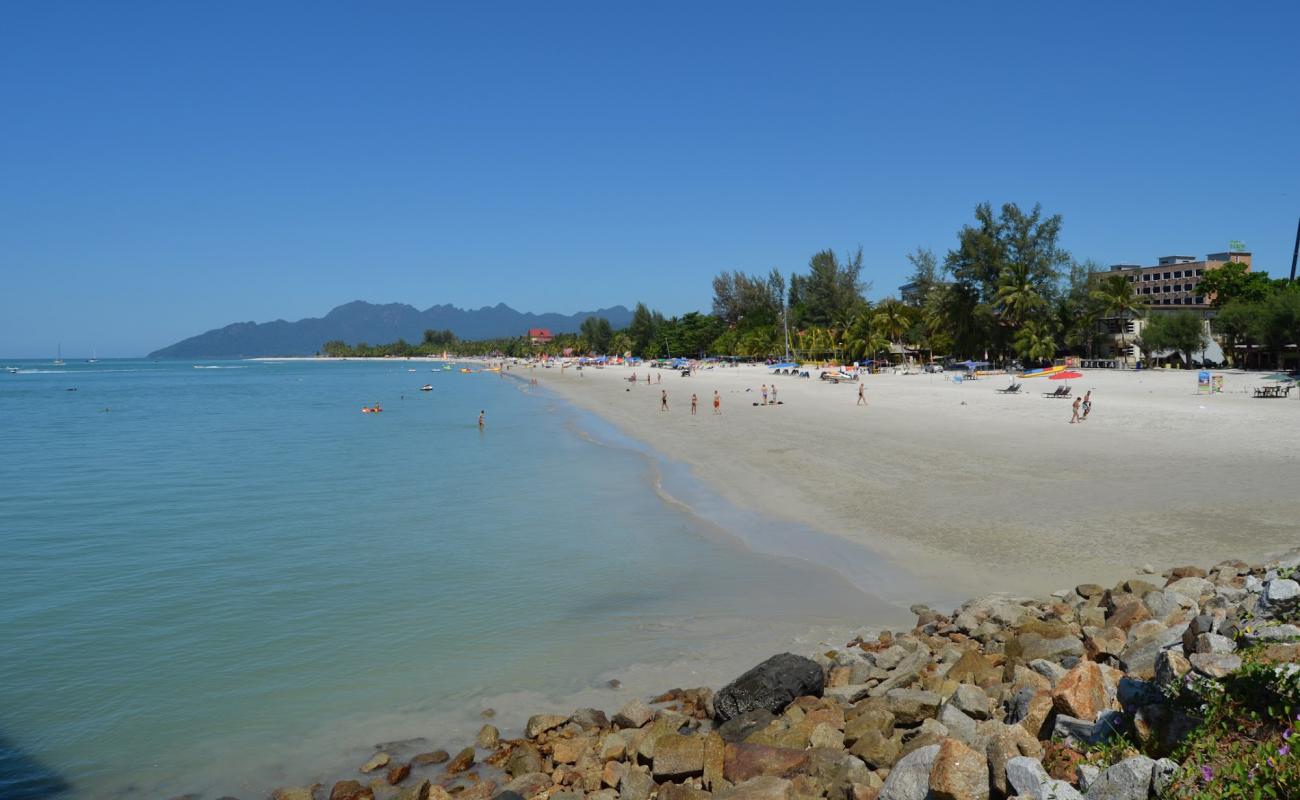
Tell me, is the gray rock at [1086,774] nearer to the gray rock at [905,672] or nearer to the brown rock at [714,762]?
the brown rock at [714,762]

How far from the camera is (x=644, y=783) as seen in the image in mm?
6781

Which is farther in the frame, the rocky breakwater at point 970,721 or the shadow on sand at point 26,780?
the shadow on sand at point 26,780

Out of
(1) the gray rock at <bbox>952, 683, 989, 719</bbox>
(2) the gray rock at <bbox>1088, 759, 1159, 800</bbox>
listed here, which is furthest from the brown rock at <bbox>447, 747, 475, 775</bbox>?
(2) the gray rock at <bbox>1088, 759, 1159, 800</bbox>

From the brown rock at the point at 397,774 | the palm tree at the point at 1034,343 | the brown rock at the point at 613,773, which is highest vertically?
the palm tree at the point at 1034,343

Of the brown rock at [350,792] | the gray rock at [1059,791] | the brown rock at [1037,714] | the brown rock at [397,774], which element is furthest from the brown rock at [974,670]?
the brown rock at [350,792]

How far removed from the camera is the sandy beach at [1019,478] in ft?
43.5

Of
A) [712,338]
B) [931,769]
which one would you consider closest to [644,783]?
[931,769]

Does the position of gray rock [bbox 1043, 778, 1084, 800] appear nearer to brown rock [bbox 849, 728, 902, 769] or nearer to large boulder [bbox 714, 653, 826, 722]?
brown rock [bbox 849, 728, 902, 769]

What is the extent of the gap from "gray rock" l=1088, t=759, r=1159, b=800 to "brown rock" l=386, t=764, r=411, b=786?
5.89m

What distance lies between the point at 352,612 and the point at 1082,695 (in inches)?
401

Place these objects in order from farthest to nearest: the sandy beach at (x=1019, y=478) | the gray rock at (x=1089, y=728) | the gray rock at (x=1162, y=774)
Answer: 1. the sandy beach at (x=1019, y=478)
2. the gray rock at (x=1089, y=728)
3. the gray rock at (x=1162, y=774)

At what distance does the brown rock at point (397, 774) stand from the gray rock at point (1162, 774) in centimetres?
621

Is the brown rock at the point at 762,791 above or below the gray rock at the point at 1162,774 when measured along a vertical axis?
below

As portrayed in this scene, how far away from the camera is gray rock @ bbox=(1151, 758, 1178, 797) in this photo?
4395 millimetres
